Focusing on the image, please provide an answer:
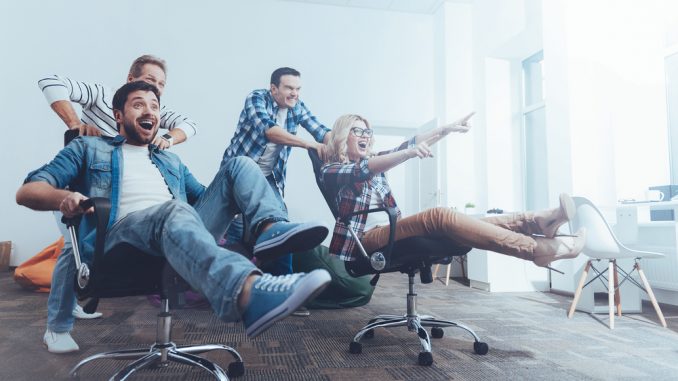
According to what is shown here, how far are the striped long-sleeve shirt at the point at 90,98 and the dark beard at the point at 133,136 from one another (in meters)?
0.57

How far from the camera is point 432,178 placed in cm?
542

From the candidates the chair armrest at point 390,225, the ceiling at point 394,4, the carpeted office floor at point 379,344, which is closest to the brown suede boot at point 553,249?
the carpeted office floor at point 379,344

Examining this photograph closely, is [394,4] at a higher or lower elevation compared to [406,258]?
higher

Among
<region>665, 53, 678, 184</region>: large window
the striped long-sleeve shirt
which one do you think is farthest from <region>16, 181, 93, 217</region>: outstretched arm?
<region>665, 53, 678, 184</region>: large window

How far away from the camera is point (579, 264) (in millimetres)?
3414

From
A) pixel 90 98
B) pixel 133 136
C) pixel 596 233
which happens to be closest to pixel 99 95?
pixel 90 98

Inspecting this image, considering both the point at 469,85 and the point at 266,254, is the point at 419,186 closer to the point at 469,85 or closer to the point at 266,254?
the point at 469,85

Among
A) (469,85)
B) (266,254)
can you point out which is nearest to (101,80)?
(469,85)

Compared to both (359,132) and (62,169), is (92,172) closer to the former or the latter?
(62,169)

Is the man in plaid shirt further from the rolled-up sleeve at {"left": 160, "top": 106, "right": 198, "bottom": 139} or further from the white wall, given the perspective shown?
the white wall

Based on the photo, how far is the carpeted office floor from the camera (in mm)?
1580

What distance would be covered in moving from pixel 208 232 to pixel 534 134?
4.78m

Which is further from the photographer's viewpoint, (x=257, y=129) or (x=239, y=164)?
(x=257, y=129)

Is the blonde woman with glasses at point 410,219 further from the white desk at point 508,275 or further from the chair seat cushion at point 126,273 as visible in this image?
the white desk at point 508,275
